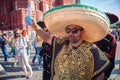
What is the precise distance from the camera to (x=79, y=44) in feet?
9.40

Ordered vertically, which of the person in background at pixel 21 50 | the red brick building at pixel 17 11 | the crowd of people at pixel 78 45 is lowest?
the red brick building at pixel 17 11

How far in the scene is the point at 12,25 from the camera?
4344cm

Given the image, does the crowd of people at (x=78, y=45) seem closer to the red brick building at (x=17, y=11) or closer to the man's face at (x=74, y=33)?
the man's face at (x=74, y=33)

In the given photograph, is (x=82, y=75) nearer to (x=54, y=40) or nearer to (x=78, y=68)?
(x=78, y=68)

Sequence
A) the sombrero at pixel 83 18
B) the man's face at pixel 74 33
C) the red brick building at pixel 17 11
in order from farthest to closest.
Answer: the red brick building at pixel 17 11 < the man's face at pixel 74 33 < the sombrero at pixel 83 18

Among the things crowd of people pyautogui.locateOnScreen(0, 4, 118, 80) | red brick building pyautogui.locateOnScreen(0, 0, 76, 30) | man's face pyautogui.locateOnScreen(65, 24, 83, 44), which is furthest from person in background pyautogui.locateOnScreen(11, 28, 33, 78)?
red brick building pyautogui.locateOnScreen(0, 0, 76, 30)

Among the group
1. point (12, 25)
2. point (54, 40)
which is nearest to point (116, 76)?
point (54, 40)

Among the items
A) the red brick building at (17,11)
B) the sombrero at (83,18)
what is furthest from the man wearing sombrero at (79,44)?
the red brick building at (17,11)

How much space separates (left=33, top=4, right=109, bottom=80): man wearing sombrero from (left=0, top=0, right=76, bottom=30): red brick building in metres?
34.5

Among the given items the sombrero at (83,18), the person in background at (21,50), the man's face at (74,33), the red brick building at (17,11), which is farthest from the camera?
the red brick building at (17,11)

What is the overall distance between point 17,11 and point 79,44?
38.3 metres

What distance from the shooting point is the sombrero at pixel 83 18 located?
2701 millimetres

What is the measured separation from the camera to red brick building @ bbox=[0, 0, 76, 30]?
39116 mm

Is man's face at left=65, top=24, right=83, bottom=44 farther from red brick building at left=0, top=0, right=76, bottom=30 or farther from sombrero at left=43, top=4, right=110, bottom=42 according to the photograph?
red brick building at left=0, top=0, right=76, bottom=30
